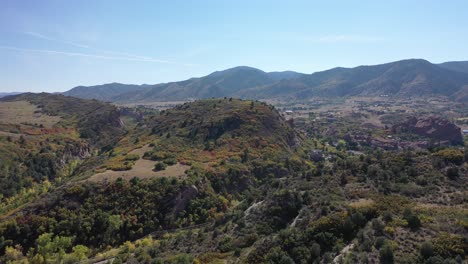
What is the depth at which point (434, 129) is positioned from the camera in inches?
5595

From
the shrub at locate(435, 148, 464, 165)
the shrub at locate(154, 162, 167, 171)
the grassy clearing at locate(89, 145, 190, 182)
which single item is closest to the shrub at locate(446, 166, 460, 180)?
the shrub at locate(435, 148, 464, 165)

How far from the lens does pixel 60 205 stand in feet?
168

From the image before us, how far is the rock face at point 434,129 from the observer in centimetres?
13700

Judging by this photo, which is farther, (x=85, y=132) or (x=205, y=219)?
(x=85, y=132)

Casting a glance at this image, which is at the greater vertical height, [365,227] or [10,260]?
[365,227]

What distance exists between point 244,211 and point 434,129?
135m

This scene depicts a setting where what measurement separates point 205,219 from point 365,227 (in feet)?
112

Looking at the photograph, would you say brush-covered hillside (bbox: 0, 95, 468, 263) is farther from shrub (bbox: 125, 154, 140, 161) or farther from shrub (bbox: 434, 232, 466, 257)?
shrub (bbox: 125, 154, 140, 161)

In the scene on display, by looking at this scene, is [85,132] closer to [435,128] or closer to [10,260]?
[10,260]

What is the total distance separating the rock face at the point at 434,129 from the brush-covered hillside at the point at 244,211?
91.1 m

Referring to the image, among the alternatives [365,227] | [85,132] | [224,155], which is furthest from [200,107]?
[365,227]

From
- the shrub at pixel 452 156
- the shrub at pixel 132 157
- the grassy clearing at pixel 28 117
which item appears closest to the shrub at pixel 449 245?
the shrub at pixel 452 156

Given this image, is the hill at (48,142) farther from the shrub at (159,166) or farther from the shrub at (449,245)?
the shrub at (449,245)

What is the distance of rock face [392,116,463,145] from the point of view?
13700 centimetres
